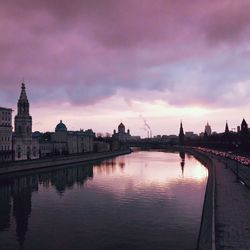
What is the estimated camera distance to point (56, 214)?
151ft

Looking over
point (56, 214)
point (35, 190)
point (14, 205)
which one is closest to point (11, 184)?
point (35, 190)

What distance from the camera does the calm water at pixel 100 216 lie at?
34375 mm

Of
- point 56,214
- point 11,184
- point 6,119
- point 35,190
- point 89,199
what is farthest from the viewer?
point 6,119

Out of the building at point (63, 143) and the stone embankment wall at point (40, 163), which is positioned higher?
the building at point (63, 143)

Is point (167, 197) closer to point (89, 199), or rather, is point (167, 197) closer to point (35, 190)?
point (89, 199)

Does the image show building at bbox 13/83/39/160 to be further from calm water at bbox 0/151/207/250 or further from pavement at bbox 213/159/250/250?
pavement at bbox 213/159/250/250

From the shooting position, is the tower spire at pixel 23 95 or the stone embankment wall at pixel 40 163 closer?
the stone embankment wall at pixel 40 163

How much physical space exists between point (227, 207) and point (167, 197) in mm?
19253

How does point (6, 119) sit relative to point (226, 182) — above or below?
above

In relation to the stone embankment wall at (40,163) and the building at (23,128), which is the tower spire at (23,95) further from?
the stone embankment wall at (40,163)

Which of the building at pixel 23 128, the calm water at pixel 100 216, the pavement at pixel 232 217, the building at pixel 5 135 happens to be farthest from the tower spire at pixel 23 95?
the pavement at pixel 232 217

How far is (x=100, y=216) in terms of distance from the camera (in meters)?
44.4

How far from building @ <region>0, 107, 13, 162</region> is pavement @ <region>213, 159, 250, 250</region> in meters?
70.1

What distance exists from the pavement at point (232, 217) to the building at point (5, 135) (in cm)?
7009
